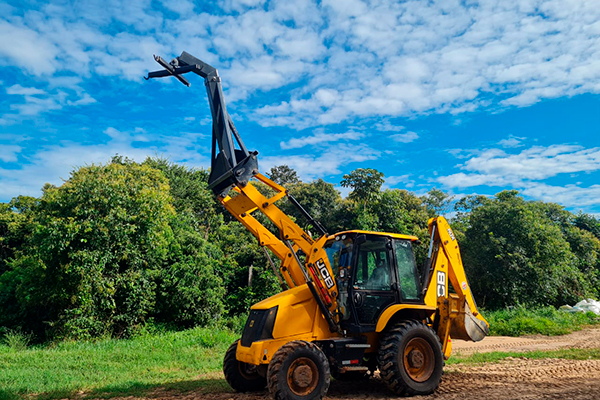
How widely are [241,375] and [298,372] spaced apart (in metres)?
1.72

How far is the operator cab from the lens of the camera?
742 centimetres

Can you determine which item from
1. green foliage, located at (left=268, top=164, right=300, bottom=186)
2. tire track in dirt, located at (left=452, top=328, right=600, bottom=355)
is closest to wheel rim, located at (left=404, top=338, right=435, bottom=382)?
tire track in dirt, located at (left=452, top=328, right=600, bottom=355)

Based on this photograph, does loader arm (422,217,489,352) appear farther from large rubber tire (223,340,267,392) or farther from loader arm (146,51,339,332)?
large rubber tire (223,340,267,392)

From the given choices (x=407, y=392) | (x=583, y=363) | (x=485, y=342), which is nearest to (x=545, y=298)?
Answer: (x=485, y=342)

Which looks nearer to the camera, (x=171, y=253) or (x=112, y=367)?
(x=112, y=367)

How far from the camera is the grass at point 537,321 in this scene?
1784 cm

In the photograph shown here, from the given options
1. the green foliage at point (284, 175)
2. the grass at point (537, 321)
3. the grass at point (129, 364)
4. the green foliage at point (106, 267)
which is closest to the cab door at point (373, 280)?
the grass at point (129, 364)

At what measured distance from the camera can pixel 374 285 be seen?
→ 25.1 feet

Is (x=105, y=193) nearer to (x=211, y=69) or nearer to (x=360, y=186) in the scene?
(x=211, y=69)

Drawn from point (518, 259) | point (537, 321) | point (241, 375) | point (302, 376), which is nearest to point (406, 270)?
point (302, 376)

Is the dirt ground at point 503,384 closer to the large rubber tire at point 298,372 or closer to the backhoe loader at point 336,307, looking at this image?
the backhoe loader at point 336,307

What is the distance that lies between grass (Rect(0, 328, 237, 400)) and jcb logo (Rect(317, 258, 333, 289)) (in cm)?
339

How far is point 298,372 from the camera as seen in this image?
6.53 m

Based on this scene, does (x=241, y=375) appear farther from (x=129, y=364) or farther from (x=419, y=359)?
(x=129, y=364)
